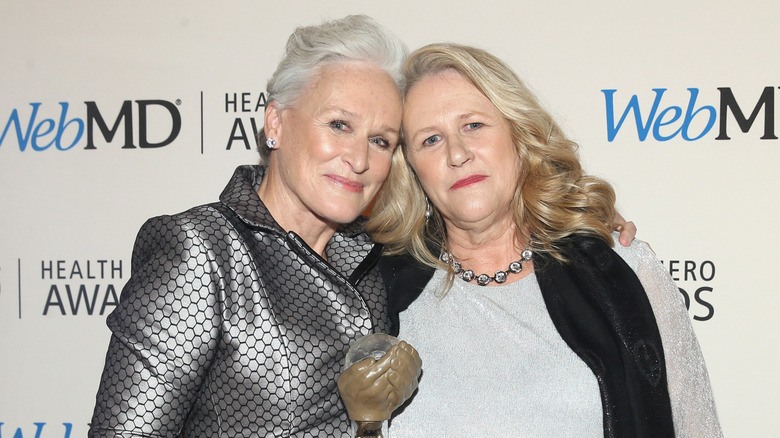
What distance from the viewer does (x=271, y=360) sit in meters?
1.34

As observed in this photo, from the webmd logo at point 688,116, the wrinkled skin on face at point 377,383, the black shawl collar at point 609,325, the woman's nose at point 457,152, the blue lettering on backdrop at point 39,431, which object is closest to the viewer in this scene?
the wrinkled skin on face at point 377,383

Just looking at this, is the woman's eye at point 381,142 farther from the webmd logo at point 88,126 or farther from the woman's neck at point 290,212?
the webmd logo at point 88,126

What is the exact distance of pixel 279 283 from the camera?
1433 mm

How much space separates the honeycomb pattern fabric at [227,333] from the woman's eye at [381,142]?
289 millimetres

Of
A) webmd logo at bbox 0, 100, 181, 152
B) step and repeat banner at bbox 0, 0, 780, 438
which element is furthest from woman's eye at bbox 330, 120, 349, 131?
webmd logo at bbox 0, 100, 181, 152

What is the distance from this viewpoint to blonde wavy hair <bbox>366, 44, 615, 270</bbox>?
1706 millimetres

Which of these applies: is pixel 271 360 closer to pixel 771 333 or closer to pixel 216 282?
pixel 216 282

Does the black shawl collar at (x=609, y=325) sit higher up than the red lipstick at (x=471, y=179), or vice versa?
the red lipstick at (x=471, y=179)

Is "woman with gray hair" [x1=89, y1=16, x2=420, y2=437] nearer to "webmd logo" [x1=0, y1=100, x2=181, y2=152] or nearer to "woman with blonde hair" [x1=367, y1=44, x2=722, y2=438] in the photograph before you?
"woman with blonde hair" [x1=367, y1=44, x2=722, y2=438]

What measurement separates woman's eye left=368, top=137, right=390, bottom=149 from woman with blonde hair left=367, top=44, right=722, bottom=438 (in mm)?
124

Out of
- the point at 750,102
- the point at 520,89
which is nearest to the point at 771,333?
the point at 750,102

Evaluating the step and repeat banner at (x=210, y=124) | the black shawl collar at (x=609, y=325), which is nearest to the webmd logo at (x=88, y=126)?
the step and repeat banner at (x=210, y=124)

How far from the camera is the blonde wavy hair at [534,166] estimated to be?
67.2 inches

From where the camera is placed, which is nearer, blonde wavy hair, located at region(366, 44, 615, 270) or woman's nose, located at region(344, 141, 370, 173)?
woman's nose, located at region(344, 141, 370, 173)
